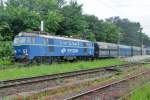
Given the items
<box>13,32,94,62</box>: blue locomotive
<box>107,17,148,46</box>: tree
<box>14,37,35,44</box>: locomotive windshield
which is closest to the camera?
<box>13,32,94,62</box>: blue locomotive

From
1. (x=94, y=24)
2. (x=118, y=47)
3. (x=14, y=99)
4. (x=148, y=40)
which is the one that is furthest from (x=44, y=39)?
(x=148, y=40)

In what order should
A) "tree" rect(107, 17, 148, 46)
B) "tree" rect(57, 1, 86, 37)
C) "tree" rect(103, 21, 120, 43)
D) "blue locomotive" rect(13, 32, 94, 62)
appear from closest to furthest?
"blue locomotive" rect(13, 32, 94, 62) → "tree" rect(57, 1, 86, 37) → "tree" rect(103, 21, 120, 43) → "tree" rect(107, 17, 148, 46)

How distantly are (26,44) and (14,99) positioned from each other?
21137 mm

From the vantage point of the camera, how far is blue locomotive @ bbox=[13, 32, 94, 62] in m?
34.3

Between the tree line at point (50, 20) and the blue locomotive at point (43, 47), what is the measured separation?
420cm

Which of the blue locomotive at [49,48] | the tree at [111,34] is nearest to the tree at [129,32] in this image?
the tree at [111,34]

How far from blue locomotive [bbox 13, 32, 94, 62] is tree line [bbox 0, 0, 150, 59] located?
13.8ft

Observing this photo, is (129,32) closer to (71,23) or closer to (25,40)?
(71,23)

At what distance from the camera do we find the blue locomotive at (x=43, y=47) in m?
34.3

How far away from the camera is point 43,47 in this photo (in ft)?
117

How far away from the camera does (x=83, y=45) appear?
4750 centimetres

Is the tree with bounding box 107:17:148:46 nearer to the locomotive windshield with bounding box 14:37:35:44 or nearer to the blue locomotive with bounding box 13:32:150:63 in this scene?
the blue locomotive with bounding box 13:32:150:63

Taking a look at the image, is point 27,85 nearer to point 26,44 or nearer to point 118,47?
point 26,44

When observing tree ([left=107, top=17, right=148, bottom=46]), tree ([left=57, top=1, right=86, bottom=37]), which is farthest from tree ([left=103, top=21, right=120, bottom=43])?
tree ([left=107, top=17, right=148, bottom=46])
